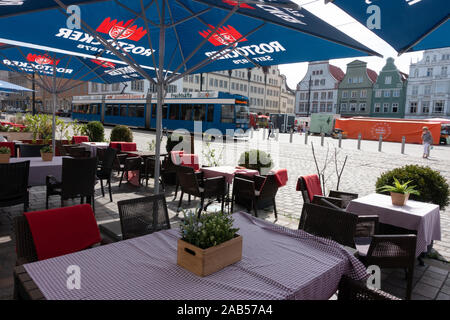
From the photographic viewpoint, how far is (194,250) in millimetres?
1944

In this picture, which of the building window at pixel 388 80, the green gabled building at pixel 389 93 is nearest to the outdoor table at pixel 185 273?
the green gabled building at pixel 389 93

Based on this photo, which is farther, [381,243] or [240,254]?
[381,243]

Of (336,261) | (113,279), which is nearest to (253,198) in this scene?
(336,261)

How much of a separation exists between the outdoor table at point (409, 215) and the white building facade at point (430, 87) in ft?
178

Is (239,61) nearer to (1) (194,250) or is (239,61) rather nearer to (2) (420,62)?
(1) (194,250)

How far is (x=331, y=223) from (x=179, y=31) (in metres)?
4.39

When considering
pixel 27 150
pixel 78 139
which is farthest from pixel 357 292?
pixel 78 139

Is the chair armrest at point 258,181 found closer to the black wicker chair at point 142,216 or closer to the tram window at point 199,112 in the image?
the black wicker chair at point 142,216

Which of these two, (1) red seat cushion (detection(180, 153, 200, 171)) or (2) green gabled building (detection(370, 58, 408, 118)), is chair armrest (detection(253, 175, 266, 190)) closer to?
(1) red seat cushion (detection(180, 153, 200, 171))

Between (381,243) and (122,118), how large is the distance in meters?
30.5

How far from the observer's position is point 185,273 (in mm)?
1958

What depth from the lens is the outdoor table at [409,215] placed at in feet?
12.3

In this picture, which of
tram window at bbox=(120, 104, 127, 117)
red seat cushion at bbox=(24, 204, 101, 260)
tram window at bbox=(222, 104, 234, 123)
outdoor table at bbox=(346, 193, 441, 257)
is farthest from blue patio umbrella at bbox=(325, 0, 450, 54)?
tram window at bbox=(120, 104, 127, 117)

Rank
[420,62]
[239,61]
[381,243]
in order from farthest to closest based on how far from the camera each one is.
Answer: [420,62], [239,61], [381,243]
